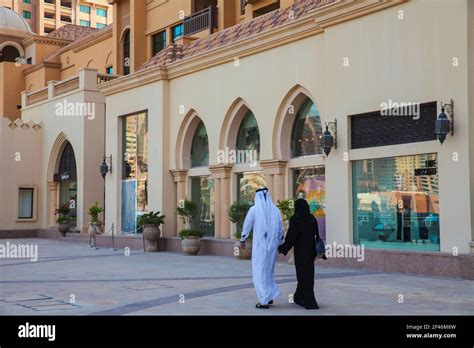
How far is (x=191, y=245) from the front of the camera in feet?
67.0

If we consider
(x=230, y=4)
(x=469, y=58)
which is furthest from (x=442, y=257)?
(x=230, y=4)

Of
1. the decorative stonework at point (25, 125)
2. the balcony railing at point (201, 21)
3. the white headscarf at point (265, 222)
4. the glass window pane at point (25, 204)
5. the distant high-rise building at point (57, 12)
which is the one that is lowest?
the white headscarf at point (265, 222)

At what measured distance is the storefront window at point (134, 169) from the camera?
2425 cm

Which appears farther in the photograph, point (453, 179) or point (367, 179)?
point (367, 179)

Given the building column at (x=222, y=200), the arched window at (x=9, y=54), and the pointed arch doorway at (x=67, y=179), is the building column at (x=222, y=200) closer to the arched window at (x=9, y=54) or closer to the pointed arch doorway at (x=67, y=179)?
the pointed arch doorway at (x=67, y=179)

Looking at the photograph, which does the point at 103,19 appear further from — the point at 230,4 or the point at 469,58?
the point at 469,58

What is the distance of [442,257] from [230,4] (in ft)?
60.3

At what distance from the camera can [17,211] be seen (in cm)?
3372

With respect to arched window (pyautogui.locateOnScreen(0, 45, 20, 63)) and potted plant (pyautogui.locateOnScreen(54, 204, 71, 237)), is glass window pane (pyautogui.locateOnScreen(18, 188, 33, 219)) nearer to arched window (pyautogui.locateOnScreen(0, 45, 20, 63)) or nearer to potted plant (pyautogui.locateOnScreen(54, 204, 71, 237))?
potted plant (pyautogui.locateOnScreen(54, 204, 71, 237))

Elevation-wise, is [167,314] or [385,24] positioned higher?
[385,24]

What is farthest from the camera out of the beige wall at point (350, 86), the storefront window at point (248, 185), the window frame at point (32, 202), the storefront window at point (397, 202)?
the window frame at point (32, 202)

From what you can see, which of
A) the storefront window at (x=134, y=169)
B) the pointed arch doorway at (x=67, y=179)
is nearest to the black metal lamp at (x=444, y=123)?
the storefront window at (x=134, y=169)

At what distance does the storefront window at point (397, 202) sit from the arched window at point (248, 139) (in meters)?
4.62

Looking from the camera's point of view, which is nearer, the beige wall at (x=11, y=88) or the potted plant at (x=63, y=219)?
the potted plant at (x=63, y=219)
